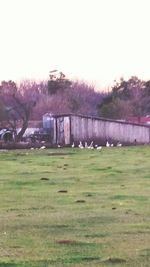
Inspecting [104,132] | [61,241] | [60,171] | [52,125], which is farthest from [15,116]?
[61,241]

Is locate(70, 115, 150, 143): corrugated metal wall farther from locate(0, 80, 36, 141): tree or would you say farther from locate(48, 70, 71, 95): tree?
locate(48, 70, 71, 95): tree

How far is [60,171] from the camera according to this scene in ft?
70.5

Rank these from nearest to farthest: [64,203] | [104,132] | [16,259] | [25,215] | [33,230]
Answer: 1. [16,259]
2. [33,230]
3. [25,215]
4. [64,203]
5. [104,132]

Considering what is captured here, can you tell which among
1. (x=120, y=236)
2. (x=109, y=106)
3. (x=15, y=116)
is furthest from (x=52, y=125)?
(x=120, y=236)

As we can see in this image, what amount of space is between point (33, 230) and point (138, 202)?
351 cm

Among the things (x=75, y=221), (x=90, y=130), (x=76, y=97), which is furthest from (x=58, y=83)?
(x=75, y=221)

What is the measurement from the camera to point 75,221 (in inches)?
408

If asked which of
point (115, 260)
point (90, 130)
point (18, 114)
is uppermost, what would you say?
point (18, 114)

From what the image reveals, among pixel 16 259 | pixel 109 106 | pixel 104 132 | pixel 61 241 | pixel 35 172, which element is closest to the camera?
pixel 16 259

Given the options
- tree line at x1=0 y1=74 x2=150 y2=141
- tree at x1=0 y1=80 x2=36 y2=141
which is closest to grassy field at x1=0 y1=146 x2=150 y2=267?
tree at x1=0 y1=80 x2=36 y2=141

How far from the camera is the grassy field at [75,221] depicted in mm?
7703

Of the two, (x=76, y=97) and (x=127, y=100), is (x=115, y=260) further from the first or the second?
(x=76, y=97)

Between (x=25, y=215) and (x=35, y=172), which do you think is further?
(x=35, y=172)

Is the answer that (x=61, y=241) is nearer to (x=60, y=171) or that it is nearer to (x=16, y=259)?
(x=16, y=259)
